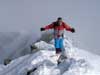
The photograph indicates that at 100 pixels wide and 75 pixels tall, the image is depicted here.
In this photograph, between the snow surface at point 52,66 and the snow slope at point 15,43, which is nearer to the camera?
the snow surface at point 52,66

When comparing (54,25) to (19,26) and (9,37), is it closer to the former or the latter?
(9,37)

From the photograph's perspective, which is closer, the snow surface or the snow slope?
the snow surface

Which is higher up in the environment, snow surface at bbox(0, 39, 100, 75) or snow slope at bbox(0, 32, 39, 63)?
snow surface at bbox(0, 39, 100, 75)

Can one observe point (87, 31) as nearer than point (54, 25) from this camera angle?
No

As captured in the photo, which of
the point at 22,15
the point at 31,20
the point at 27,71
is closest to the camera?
the point at 27,71

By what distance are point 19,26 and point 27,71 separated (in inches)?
546

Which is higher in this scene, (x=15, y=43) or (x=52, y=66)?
(x=52, y=66)

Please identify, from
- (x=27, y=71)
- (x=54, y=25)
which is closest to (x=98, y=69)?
(x=27, y=71)

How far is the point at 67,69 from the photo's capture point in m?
8.88

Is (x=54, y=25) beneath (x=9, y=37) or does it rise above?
above

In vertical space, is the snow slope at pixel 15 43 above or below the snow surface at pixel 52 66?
below

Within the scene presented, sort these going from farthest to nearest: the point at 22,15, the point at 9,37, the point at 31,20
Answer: the point at 22,15, the point at 31,20, the point at 9,37

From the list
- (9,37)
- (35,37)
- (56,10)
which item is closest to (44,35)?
(35,37)

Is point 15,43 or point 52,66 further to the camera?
point 15,43
